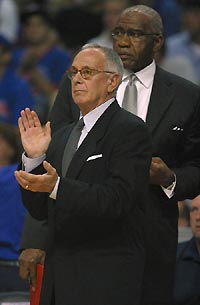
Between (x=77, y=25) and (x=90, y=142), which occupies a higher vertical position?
(x=90, y=142)

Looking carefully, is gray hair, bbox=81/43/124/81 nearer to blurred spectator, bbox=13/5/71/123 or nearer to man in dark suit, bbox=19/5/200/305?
man in dark suit, bbox=19/5/200/305

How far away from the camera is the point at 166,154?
5004 millimetres

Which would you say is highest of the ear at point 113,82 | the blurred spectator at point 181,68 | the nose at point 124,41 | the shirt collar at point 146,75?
the nose at point 124,41

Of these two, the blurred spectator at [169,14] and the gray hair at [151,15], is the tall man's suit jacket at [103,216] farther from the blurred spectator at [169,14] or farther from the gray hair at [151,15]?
the blurred spectator at [169,14]

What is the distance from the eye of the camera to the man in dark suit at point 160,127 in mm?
4918

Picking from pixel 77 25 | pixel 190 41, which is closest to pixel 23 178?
pixel 190 41

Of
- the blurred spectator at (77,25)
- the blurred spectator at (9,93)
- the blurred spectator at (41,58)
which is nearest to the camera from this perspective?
the blurred spectator at (9,93)

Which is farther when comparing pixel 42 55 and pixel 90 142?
pixel 42 55

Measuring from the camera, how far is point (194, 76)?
30.1 ft

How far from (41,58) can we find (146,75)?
16.8 feet

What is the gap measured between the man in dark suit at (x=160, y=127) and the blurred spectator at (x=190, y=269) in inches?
24.8

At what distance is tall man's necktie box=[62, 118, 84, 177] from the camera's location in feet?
15.1

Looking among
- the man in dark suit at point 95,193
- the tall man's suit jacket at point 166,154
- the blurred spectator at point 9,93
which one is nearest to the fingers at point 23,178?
the man in dark suit at point 95,193

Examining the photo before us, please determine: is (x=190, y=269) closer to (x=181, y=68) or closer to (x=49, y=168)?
(x=49, y=168)
